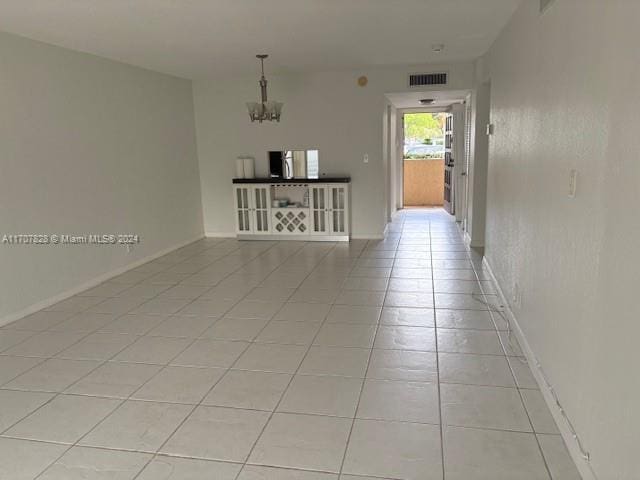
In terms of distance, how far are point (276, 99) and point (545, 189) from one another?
16.2 ft

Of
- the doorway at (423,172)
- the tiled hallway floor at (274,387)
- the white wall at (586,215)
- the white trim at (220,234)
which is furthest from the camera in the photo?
the doorway at (423,172)

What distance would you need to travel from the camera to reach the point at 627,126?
158cm

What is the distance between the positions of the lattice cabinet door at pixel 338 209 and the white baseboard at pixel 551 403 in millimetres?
3293

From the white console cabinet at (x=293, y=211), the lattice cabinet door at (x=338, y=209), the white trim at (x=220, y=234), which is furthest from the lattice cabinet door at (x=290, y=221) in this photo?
the white trim at (x=220, y=234)

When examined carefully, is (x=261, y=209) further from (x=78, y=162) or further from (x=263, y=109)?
(x=78, y=162)

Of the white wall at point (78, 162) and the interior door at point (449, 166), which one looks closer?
the white wall at point (78, 162)

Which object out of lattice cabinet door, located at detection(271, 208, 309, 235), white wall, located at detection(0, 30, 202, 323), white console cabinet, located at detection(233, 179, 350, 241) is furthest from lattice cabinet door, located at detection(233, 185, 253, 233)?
white wall, located at detection(0, 30, 202, 323)

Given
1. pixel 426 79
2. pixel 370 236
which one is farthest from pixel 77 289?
pixel 426 79

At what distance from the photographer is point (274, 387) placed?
2721 millimetres

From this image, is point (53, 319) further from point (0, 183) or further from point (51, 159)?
point (51, 159)

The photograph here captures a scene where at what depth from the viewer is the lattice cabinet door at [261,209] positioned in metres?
7.00

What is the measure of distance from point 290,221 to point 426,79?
2702mm

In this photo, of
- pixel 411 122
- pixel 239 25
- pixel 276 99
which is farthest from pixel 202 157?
pixel 411 122

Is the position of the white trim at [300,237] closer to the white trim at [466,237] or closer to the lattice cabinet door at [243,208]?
the lattice cabinet door at [243,208]
